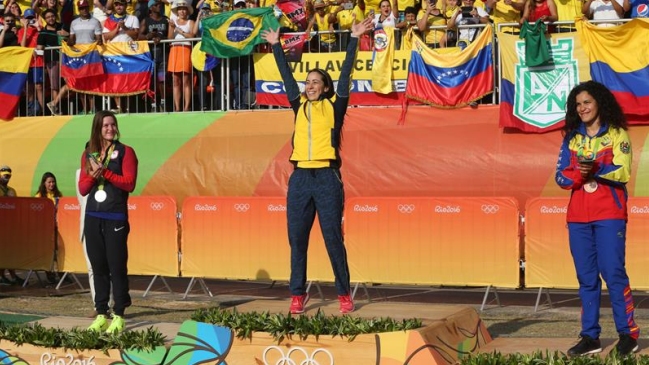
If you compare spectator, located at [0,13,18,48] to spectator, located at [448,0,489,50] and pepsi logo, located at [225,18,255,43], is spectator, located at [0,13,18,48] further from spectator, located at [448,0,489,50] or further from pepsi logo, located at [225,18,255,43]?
A: spectator, located at [448,0,489,50]

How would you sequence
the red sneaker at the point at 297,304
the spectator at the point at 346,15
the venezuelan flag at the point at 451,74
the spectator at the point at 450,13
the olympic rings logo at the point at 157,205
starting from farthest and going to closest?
the spectator at the point at 346,15
the spectator at the point at 450,13
the venezuelan flag at the point at 451,74
the olympic rings logo at the point at 157,205
the red sneaker at the point at 297,304

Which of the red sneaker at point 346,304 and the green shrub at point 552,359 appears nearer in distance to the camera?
the green shrub at point 552,359

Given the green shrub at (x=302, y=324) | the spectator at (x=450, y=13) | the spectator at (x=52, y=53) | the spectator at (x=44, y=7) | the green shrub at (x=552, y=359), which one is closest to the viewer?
the green shrub at (x=552, y=359)

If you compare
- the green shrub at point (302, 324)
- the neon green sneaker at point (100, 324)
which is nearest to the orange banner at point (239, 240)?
the neon green sneaker at point (100, 324)

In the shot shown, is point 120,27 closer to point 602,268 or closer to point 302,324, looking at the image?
point 302,324

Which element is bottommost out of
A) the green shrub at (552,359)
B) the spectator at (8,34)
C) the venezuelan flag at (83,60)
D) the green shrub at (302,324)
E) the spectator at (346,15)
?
the green shrub at (302,324)

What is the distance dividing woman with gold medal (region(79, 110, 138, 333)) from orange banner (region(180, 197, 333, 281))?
4258mm

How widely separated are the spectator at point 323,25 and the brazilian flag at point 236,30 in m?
0.71

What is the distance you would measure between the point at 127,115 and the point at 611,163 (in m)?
11.2

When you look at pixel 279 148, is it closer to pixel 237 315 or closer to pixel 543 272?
pixel 543 272

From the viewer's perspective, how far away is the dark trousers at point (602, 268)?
299 inches

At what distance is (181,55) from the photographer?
17344mm

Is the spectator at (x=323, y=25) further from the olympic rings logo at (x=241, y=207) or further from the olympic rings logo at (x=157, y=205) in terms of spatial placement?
the olympic rings logo at (x=157, y=205)

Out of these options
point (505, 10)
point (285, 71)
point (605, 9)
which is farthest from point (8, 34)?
point (285, 71)
